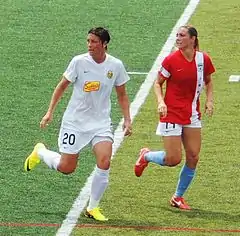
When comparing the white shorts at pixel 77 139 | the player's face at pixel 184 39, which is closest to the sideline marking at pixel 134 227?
the white shorts at pixel 77 139

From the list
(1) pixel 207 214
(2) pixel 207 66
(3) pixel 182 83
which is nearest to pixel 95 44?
(3) pixel 182 83

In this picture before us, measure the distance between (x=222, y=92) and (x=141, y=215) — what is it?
5.48 meters

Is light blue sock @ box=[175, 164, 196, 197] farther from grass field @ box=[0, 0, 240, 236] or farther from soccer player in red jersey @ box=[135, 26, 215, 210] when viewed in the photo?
grass field @ box=[0, 0, 240, 236]

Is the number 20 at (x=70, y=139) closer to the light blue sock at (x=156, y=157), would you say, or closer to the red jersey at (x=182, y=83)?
the red jersey at (x=182, y=83)

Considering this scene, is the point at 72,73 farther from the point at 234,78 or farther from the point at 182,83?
the point at 234,78

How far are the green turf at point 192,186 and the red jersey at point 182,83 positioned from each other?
1.00 m

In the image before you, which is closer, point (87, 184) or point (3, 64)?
point (87, 184)

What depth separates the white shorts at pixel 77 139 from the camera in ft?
39.7

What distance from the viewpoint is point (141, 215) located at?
1241cm

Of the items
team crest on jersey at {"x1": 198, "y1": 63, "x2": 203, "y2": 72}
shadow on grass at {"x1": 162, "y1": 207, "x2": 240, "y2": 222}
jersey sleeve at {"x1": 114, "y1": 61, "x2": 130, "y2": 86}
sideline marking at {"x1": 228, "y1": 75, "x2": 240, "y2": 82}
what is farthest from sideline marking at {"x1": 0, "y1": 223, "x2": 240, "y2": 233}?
sideline marking at {"x1": 228, "y1": 75, "x2": 240, "y2": 82}

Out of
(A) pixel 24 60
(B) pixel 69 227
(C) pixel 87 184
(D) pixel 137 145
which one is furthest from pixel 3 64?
(B) pixel 69 227

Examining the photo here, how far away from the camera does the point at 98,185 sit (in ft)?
39.5

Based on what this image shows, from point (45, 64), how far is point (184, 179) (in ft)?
21.2

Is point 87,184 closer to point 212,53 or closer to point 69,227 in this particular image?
point 69,227
